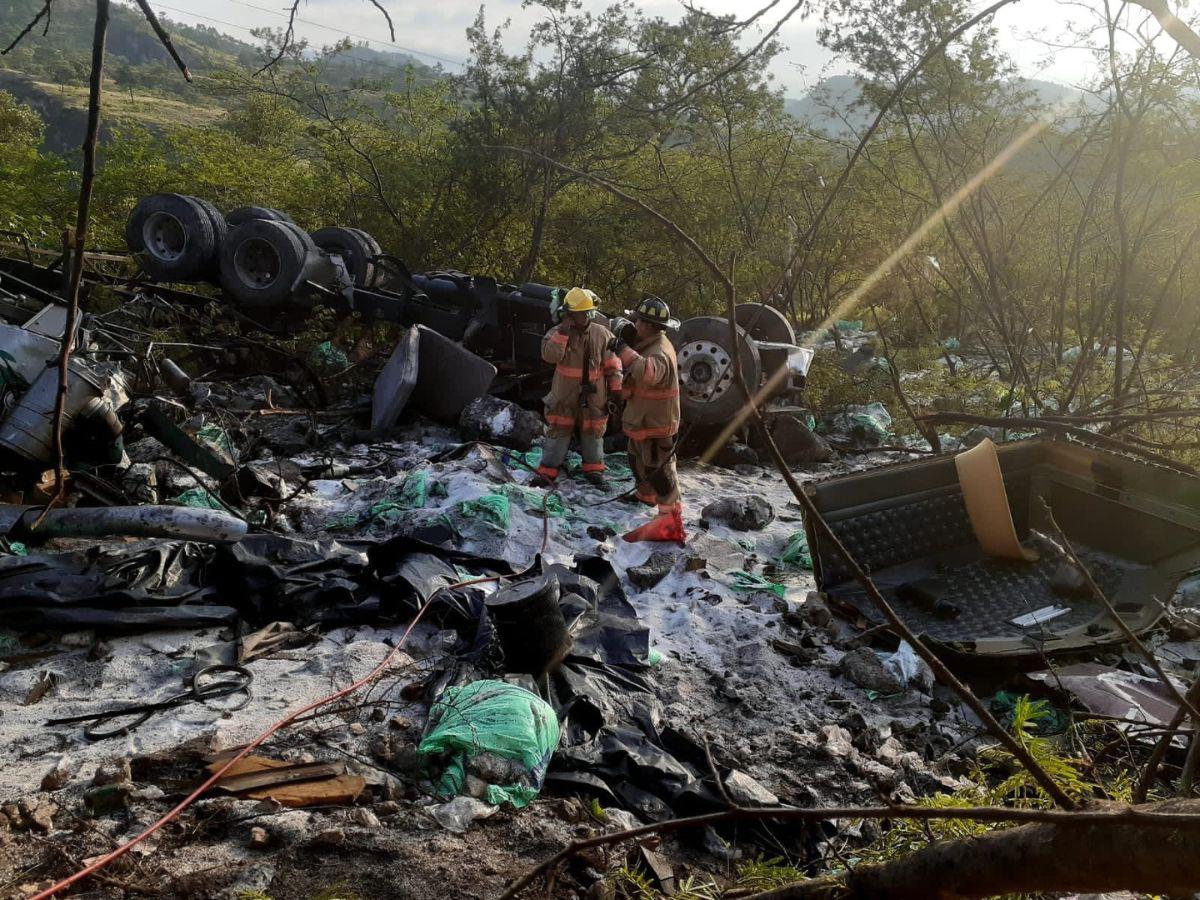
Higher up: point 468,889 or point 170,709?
point 468,889

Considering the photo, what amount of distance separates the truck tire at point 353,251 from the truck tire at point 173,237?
49.3 inches

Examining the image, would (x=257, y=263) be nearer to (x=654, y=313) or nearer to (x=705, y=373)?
(x=654, y=313)

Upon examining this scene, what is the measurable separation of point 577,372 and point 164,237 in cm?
512

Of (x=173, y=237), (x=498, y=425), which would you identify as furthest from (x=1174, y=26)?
(x=173, y=237)

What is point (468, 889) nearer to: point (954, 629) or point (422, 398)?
point (954, 629)

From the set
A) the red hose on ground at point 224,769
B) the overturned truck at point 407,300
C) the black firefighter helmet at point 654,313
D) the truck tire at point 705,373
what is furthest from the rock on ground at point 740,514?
the red hose on ground at point 224,769

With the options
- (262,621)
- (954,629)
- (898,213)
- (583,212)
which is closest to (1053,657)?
(954,629)

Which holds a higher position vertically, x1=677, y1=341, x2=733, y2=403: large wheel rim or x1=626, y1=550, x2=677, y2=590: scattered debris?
x1=677, y1=341, x2=733, y2=403: large wheel rim

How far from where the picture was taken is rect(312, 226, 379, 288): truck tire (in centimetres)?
919

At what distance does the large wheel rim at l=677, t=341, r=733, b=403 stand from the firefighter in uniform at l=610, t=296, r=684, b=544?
48.2 inches

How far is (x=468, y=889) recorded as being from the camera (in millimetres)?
2344

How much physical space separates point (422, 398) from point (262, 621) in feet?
13.9

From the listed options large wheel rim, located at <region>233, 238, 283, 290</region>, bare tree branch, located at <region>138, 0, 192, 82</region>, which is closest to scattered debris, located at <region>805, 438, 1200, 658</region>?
bare tree branch, located at <region>138, 0, 192, 82</region>

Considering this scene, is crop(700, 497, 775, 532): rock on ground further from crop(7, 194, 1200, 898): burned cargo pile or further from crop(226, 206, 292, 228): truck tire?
crop(226, 206, 292, 228): truck tire
